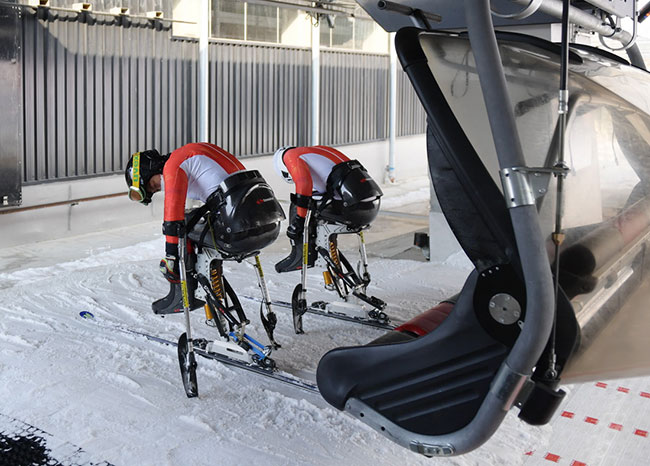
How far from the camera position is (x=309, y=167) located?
231 inches


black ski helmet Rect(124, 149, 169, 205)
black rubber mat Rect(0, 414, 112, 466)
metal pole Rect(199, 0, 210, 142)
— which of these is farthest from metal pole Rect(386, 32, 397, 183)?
black rubber mat Rect(0, 414, 112, 466)

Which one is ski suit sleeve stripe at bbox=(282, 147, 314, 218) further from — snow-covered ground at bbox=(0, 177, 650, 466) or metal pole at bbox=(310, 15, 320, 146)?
metal pole at bbox=(310, 15, 320, 146)

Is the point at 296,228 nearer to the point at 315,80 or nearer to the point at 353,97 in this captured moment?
the point at 315,80

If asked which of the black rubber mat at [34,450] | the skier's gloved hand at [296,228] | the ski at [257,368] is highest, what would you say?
the skier's gloved hand at [296,228]

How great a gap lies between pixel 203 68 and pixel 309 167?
642 centimetres

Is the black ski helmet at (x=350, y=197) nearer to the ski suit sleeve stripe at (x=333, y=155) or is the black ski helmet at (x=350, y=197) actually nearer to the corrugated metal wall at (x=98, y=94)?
the ski suit sleeve stripe at (x=333, y=155)

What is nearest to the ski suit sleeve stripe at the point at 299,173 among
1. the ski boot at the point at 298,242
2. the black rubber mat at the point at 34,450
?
the ski boot at the point at 298,242

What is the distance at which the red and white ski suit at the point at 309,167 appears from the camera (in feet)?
18.8

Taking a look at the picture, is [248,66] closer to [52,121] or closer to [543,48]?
[52,121]

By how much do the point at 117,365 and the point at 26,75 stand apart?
18.2 ft

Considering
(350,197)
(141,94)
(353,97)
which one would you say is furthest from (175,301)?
(353,97)

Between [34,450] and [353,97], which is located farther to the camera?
[353,97]

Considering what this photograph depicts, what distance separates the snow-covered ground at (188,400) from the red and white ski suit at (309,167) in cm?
114

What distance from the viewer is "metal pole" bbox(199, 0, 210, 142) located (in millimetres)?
11516
